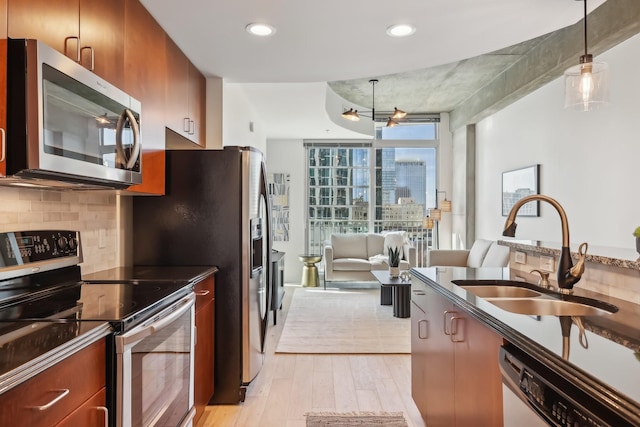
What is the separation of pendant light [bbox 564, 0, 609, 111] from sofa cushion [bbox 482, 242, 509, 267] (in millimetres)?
2595

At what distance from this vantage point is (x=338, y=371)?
3201 mm

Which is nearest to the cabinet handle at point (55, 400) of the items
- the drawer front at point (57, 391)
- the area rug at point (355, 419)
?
the drawer front at point (57, 391)

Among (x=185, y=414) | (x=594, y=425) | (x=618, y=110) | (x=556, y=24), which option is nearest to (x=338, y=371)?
(x=185, y=414)

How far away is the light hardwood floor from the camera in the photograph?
2473 millimetres

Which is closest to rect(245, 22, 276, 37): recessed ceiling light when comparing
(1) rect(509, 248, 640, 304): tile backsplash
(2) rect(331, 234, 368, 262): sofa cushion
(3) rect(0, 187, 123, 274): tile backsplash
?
(3) rect(0, 187, 123, 274): tile backsplash

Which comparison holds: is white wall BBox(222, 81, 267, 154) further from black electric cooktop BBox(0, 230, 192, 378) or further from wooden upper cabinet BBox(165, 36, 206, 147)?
black electric cooktop BBox(0, 230, 192, 378)

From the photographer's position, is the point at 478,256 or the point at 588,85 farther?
the point at 478,256

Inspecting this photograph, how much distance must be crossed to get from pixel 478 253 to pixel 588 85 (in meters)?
3.52

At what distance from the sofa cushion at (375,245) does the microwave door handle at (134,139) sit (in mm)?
5419

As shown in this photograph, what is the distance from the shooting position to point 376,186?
7.62m

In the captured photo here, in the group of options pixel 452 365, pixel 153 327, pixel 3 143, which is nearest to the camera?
pixel 3 143


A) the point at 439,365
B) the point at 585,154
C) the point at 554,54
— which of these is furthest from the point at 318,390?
the point at 554,54

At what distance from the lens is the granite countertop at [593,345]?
30.0 inches

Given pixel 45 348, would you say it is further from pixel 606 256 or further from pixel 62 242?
pixel 606 256
